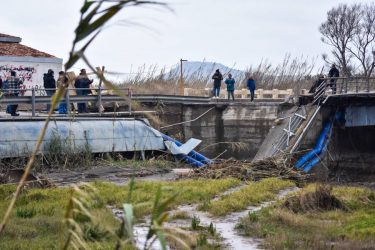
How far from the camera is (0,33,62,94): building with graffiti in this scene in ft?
98.9

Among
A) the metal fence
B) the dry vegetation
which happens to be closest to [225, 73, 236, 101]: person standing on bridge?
the metal fence

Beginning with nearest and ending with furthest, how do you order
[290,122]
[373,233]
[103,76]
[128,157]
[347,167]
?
1. [103,76]
2. [373,233]
3. [128,157]
4. [290,122]
5. [347,167]

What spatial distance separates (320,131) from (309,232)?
17150mm

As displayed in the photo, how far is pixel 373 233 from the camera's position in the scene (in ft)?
36.9

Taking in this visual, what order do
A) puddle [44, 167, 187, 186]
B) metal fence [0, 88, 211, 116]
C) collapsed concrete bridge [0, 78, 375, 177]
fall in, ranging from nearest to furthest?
puddle [44, 167, 187, 186] < metal fence [0, 88, 211, 116] < collapsed concrete bridge [0, 78, 375, 177]

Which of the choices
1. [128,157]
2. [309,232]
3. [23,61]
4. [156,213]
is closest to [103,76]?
[156,213]

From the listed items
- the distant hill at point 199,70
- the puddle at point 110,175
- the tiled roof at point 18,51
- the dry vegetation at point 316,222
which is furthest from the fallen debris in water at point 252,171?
the distant hill at point 199,70

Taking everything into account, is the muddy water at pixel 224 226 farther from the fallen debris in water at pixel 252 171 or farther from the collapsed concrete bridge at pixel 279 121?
the collapsed concrete bridge at pixel 279 121

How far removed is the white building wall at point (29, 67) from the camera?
30.1 meters

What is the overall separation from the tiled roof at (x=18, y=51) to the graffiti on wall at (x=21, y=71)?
134cm

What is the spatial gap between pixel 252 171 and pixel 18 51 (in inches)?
675

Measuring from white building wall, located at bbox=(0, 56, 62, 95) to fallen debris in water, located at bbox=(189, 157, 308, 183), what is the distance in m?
12.4

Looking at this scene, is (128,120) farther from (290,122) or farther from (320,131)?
(320,131)

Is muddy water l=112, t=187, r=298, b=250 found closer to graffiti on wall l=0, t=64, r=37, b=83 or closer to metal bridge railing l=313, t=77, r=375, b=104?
metal bridge railing l=313, t=77, r=375, b=104
